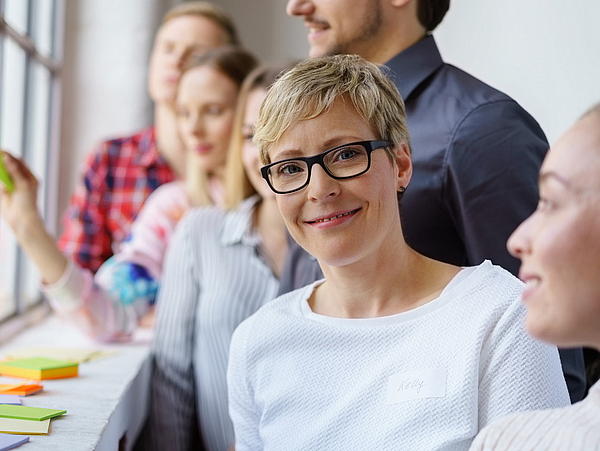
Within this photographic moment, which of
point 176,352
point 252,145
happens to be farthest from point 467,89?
point 176,352

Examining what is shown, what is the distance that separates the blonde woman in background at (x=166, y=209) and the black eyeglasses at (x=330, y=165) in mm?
1174

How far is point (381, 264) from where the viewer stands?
118cm

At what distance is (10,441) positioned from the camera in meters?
1.11

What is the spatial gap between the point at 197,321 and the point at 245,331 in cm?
76

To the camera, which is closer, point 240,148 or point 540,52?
point 540,52

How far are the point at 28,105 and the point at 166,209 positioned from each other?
88cm

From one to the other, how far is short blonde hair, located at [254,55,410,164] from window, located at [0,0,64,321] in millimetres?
1516

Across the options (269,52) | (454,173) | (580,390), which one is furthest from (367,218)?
(269,52)

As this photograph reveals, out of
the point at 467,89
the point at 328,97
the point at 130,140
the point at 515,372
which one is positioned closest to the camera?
the point at 515,372

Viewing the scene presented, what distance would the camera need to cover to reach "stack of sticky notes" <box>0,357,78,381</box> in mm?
1593

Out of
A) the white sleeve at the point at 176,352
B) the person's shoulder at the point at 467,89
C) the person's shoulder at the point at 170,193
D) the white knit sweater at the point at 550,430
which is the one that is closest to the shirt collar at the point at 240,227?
the white sleeve at the point at 176,352

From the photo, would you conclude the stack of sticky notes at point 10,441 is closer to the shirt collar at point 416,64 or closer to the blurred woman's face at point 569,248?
the blurred woman's face at point 569,248

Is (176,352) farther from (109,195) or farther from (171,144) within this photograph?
(171,144)

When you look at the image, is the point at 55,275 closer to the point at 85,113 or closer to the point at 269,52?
the point at 269,52
